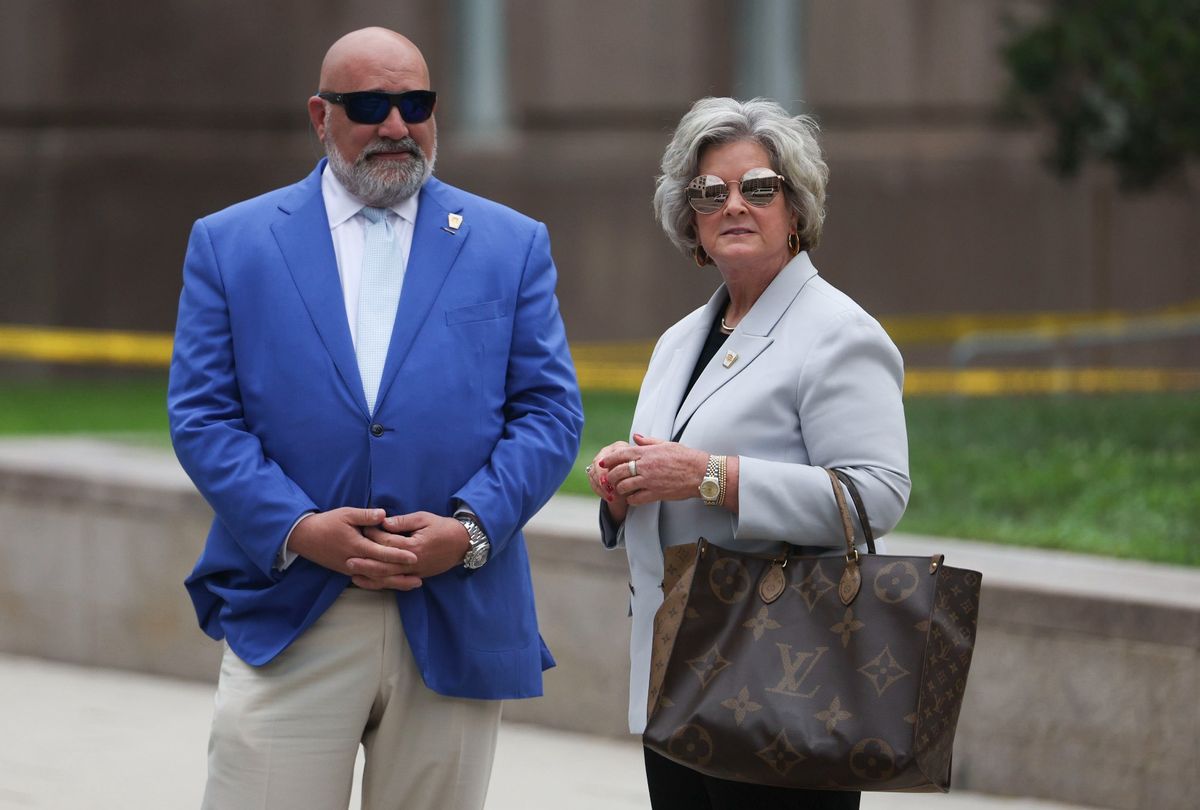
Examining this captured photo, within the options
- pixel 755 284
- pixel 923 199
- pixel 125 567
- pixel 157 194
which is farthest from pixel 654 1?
pixel 755 284

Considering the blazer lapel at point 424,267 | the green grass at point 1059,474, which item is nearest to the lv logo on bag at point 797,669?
the blazer lapel at point 424,267

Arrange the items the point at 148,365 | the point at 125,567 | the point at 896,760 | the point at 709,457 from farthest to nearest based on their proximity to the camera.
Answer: the point at 148,365 < the point at 125,567 < the point at 709,457 < the point at 896,760

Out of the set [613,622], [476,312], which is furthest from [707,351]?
[613,622]

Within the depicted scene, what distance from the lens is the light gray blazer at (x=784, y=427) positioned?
3.56 metres

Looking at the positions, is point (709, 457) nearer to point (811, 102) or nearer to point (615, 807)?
point (615, 807)

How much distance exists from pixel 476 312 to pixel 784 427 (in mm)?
754

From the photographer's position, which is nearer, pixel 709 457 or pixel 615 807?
pixel 709 457

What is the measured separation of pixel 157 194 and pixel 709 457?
16.0m

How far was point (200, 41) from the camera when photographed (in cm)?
1867

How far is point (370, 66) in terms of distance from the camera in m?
3.92

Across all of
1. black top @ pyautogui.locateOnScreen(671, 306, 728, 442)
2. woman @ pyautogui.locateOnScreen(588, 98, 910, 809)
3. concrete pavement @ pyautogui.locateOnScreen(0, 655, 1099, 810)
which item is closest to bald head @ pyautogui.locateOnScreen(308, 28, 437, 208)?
woman @ pyautogui.locateOnScreen(588, 98, 910, 809)

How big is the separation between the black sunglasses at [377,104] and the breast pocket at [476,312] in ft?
1.38

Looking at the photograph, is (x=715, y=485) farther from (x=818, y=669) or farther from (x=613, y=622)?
(x=613, y=622)

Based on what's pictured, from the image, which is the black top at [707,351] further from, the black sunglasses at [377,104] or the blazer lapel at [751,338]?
the black sunglasses at [377,104]
